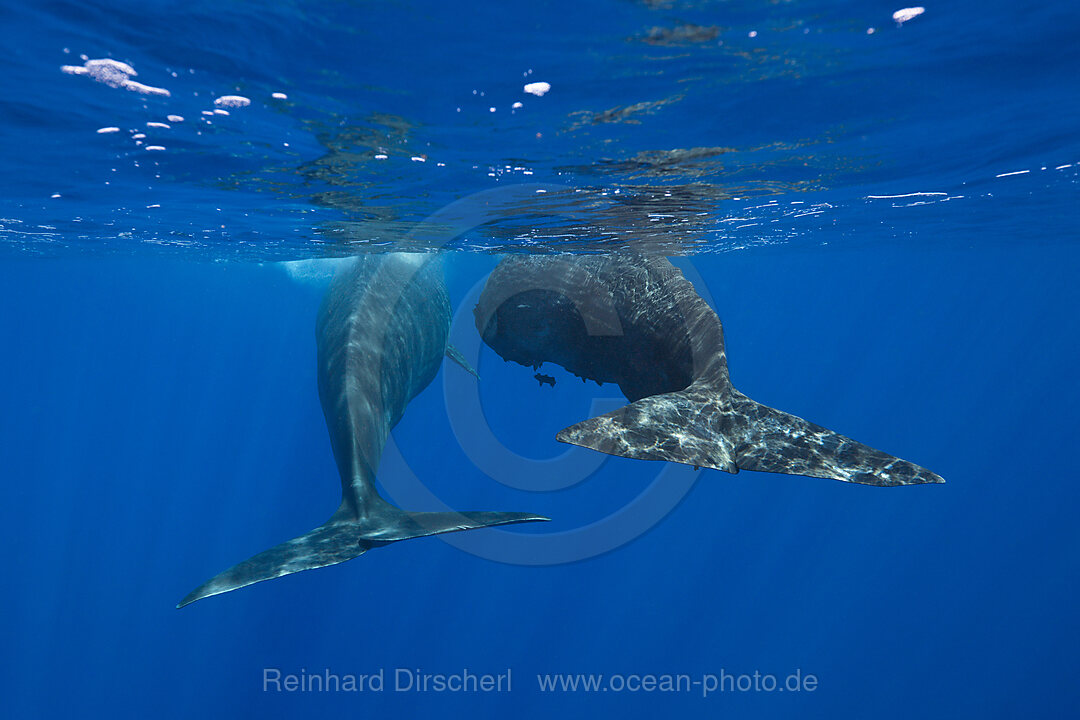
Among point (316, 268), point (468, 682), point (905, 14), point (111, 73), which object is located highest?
point (111, 73)

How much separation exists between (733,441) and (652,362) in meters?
3.55

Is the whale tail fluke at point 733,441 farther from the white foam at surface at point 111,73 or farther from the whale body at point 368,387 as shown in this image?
the white foam at surface at point 111,73

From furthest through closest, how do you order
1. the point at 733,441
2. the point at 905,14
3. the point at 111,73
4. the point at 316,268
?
the point at 316,268 < the point at 111,73 < the point at 733,441 < the point at 905,14

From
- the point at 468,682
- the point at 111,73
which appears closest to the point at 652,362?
the point at 111,73

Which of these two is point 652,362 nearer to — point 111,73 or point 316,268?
point 111,73

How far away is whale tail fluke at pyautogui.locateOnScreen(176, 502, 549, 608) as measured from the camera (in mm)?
6852

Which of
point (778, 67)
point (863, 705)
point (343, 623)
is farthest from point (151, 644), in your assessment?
point (863, 705)

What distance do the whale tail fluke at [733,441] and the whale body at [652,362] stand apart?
0.05ft

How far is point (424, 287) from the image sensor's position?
15383 mm

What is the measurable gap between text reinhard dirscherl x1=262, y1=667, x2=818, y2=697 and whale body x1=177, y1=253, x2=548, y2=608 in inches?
960

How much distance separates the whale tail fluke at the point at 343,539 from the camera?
6.85 meters

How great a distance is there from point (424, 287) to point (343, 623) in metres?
25.5

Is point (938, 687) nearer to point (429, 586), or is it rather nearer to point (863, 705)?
point (863, 705)

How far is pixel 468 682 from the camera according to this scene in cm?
3319
